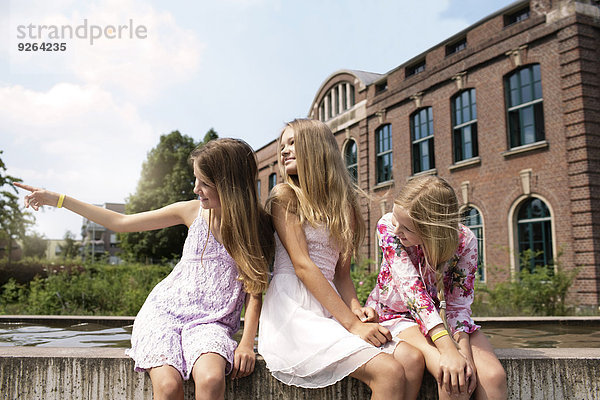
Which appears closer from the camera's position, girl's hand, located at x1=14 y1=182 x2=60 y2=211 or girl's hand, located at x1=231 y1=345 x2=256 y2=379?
girl's hand, located at x1=231 y1=345 x2=256 y2=379

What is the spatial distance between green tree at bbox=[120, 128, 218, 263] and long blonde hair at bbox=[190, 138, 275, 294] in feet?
93.4

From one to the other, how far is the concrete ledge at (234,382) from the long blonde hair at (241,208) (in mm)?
466

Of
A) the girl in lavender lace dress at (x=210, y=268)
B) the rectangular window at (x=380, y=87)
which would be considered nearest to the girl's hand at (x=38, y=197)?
the girl in lavender lace dress at (x=210, y=268)

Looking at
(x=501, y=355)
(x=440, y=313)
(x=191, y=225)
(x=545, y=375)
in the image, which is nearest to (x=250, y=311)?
(x=191, y=225)

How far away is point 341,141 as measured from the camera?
21.6 meters

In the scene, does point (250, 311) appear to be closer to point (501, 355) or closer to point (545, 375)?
point (501, 355)

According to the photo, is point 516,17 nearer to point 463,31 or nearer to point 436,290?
point 463,31

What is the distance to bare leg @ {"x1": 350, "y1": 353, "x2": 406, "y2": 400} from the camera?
194 centimetres

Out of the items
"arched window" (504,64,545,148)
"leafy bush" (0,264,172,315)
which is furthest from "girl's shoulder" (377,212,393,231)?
"arched window" (504,64,545,148)

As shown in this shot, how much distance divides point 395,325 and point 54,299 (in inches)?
298

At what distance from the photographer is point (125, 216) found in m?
2.71

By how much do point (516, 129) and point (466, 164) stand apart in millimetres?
1829


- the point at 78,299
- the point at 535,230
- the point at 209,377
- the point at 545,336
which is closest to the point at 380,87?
the point at 535,230

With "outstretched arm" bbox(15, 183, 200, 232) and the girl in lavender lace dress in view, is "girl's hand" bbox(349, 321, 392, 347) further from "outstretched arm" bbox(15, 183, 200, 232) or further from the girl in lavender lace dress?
"outstretched arm" bbox(15, 183, 200, 232)
